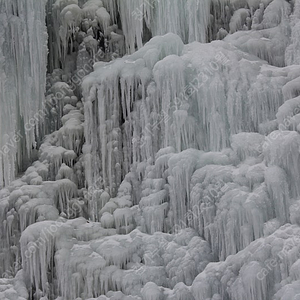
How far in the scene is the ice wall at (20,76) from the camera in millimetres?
9047

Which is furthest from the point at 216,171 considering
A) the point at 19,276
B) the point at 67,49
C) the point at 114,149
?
the point at 67,49

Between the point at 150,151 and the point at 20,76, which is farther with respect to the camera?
the point at 20,76

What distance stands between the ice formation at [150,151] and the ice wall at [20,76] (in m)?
0.02

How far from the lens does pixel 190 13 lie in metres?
9.32

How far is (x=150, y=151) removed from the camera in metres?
8.44

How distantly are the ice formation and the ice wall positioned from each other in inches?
0.7

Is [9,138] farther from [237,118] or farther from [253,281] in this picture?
[253,281]

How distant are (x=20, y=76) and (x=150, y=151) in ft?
6.77

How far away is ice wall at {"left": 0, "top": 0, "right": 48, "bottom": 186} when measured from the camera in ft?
29.7

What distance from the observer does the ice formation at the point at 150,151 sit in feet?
23.1

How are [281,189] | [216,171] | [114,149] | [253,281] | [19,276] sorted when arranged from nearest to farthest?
[253,281]
[281,189]
[216,171]
[19,276]
[114,149]

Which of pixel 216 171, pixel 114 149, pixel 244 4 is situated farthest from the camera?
pixel 244 4

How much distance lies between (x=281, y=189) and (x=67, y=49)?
435 cm

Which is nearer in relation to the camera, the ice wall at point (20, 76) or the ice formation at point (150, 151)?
the ice formation at point (150, 151)
